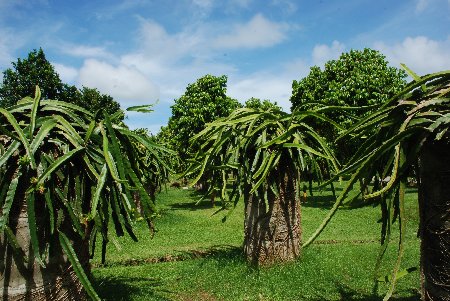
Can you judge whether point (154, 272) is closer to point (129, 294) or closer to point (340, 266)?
point (129, 294)

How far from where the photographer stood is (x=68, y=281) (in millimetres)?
4625

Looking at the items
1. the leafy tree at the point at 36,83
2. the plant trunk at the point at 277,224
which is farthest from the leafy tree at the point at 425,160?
the leafy tree at the point at 36,83

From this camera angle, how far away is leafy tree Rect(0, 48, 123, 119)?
37.2 metres

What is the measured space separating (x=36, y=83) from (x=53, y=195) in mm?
37070

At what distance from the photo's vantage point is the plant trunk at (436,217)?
11.3 ft

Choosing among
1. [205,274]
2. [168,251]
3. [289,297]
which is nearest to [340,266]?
[289,297]

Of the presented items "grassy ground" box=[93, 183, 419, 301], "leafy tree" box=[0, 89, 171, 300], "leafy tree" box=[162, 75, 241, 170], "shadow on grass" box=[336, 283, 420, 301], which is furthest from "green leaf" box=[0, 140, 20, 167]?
"leafy tree" box=[162, 75, 241, 170]

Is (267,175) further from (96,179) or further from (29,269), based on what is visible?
(29,269)

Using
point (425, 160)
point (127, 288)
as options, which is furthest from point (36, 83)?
point (425, 160)

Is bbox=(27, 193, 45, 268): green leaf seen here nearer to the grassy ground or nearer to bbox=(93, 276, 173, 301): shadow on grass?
bbox=(93, 276, 173, 301): shadow on grass

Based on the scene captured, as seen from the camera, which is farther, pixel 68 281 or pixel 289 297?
pixel 289 297

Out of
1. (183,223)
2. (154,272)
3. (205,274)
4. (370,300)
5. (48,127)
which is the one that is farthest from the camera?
(183,223)

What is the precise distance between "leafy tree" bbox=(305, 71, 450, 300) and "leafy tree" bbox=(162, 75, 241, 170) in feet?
64.9

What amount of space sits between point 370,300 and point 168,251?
6348 mm
